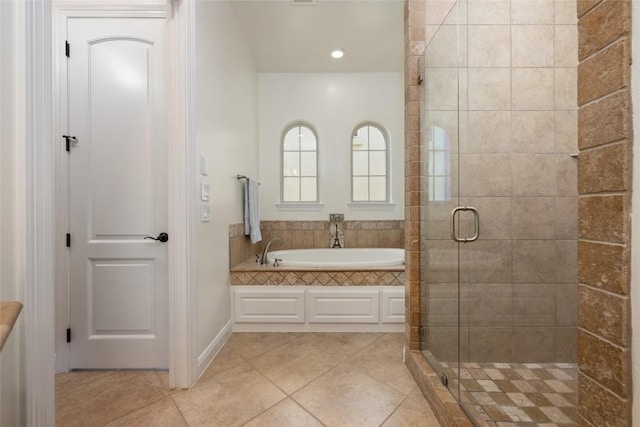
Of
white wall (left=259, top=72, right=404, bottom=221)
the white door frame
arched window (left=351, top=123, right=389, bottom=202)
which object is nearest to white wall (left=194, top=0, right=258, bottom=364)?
the white door frame

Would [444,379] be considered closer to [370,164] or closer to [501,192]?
[501,192]

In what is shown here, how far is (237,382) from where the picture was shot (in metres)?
1.63

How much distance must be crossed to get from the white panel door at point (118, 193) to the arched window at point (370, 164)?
8.17 ft

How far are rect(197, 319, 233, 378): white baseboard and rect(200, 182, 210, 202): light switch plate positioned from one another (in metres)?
1.02

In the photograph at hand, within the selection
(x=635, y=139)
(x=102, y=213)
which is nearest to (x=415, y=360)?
(x=635, y=139)

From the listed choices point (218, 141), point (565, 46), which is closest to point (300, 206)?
point (218, 141)

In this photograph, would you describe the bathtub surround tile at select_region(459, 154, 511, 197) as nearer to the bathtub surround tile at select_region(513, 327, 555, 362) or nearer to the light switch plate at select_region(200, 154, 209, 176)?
the bathtub surround tile at select_region(513, 327, 555, 362)

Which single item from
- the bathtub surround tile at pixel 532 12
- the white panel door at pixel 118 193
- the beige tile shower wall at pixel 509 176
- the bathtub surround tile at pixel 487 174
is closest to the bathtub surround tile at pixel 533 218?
the beige tile shower wall at pixel 509 176

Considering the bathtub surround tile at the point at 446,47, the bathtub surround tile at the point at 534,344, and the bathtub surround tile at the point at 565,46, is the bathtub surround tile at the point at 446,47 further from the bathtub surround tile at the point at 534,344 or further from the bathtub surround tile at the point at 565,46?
the bathtub surround tile at the point at 534,344

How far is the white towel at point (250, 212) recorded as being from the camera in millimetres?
2777

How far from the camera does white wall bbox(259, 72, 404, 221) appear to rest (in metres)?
3.60

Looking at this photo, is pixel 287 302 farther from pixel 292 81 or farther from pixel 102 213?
pixel 292 81

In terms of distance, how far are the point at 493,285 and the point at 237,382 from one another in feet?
5.59

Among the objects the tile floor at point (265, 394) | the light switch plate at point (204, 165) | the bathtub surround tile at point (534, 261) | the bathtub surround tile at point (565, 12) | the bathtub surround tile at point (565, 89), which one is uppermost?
the bathtub surround tile at point (565, 12)
